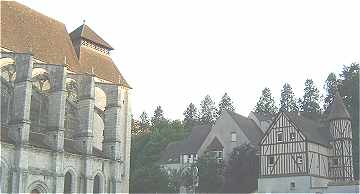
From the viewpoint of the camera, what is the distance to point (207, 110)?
268 ft

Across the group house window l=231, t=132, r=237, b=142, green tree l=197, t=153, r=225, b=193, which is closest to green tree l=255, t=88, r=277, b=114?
house window l=231, t=132, r=237, b=142

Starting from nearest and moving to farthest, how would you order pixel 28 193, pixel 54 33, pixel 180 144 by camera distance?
pixel 28 193 → pixel 54 33 → pixel 180 144

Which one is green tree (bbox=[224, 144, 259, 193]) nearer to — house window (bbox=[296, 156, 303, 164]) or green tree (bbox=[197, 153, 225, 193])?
green tree (bbox=[197, 153, 225, 193])

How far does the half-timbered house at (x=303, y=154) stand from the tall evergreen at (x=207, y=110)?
3847 cm

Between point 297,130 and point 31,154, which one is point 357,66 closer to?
point 297,130

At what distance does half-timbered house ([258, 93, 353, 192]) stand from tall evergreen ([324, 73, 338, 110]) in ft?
35.6

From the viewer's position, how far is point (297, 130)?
3922 centimetres

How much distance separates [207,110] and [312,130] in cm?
4080

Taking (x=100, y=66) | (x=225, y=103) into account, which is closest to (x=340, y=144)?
(x=100, y=66)

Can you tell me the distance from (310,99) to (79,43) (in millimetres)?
33115

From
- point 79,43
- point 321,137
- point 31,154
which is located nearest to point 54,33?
point 79,43

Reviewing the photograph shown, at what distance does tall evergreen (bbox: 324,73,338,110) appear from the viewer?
173 ft

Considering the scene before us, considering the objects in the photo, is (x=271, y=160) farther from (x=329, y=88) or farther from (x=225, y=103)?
(x=225, y=103)

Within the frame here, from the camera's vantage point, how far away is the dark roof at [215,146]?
4762 centimetres
